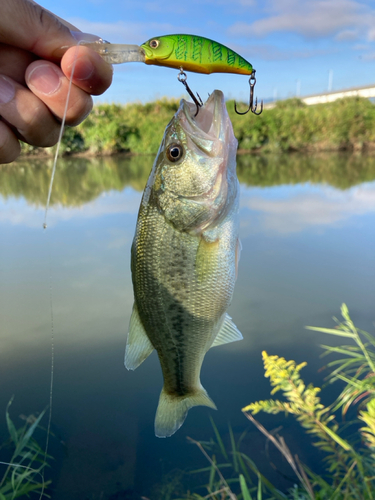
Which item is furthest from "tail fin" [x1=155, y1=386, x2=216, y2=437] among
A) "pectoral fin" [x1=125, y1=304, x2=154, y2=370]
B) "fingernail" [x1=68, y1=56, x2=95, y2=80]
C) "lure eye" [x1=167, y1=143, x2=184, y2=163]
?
"fingernail" [x1=68, y1=56, x2=95, y2=80]

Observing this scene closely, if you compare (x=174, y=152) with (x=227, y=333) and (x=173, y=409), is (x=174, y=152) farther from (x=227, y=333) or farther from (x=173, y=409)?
(x=173, y=409)

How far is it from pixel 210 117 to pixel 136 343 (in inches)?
39.5

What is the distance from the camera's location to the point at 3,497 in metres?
2.67

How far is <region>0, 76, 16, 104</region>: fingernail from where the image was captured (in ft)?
5.46

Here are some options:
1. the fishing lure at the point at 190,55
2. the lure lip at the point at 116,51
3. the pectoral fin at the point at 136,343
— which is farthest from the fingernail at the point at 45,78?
the pectoral fin at the point at 136,343

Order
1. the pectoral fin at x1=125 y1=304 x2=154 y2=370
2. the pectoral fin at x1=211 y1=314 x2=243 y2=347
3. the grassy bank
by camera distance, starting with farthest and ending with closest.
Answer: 1. the grassy bank
2. the pectoral fin at x1=211 y1=314 x2=243 y2=347
3. the pectoral fin at x1=125 y1=304 x2=154 y2=370

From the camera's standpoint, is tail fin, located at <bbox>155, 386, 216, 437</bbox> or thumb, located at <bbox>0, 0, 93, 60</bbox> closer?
thumb, located at <bbox>0, 0, 93, 60</bbox>

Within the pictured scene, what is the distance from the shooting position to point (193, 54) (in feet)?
4.11

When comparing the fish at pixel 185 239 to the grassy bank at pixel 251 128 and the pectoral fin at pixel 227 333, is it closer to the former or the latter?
the pectoral fin at pixel 227 333

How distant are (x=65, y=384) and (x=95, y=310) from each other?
1.70m

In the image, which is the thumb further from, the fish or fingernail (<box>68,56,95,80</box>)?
the fish

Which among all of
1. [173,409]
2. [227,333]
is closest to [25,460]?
[173,409]

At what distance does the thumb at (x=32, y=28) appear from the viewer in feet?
4.85

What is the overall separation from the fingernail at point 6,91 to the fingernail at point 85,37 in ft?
1.21
